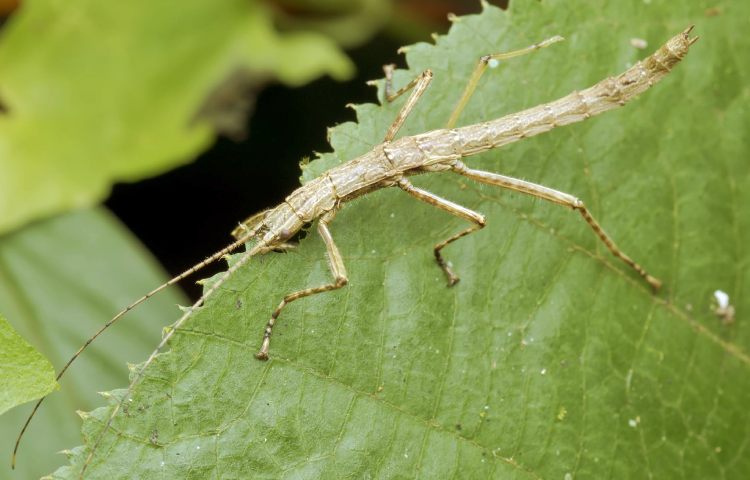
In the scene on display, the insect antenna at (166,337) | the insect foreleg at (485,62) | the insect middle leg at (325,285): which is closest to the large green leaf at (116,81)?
the insect foreleg at (485,62)

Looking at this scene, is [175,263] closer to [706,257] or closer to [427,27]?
[427,27]

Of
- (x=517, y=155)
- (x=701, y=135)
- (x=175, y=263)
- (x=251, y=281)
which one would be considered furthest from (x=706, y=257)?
(x=175, y=263)

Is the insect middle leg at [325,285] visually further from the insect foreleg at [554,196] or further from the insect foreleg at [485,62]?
the insect foreleg at [485,62]

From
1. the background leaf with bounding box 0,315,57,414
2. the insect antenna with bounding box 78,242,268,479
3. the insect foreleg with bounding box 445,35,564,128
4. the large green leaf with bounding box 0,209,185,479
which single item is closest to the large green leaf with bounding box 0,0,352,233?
the large green leaf with bounding box 0,209,185,479

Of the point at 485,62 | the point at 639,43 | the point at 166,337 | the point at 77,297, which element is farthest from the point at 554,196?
the point at 77,297

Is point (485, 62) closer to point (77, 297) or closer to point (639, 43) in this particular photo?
point (639, 43)

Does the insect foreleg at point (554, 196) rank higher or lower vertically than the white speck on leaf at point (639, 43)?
lower
